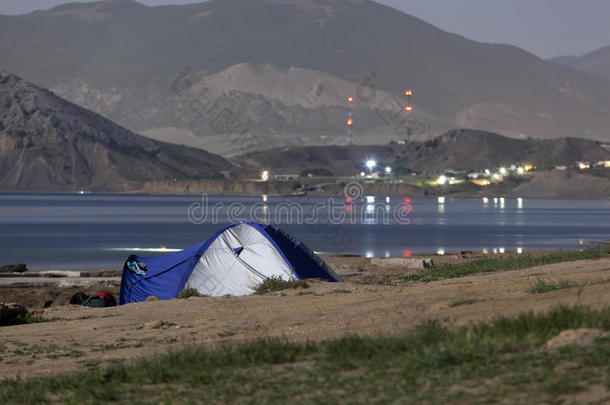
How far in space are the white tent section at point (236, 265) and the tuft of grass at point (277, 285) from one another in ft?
3.71

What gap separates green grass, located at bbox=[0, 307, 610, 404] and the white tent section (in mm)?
14333

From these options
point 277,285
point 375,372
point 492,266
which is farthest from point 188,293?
point 375,372

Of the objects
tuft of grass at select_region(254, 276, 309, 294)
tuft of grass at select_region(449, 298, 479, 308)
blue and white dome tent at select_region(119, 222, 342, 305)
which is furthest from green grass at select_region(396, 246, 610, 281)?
tuft of grass at select_region(449, 298, 479, 308)

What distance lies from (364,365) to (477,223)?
106471mm

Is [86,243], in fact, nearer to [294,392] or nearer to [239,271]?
[239,271]

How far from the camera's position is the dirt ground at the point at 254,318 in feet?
45.8

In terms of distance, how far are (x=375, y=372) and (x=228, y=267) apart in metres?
17.0

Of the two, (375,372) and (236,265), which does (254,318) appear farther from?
Result: (236,265)

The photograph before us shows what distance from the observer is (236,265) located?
88.2ft

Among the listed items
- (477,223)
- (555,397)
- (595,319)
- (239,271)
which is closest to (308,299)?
(239,271)

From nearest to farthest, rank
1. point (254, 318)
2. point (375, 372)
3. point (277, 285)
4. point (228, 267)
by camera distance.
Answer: point (375, 372), point (254, 318), point (277, 285), point (228, 267)

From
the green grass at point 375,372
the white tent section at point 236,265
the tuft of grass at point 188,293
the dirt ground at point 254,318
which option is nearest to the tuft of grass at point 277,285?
the white tent section at point 236,265

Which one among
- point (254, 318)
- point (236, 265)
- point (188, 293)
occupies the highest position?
point (236, 265)

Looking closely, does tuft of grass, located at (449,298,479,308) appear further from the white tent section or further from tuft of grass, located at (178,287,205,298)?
tuft of grass, located at (178,287,205,298)
